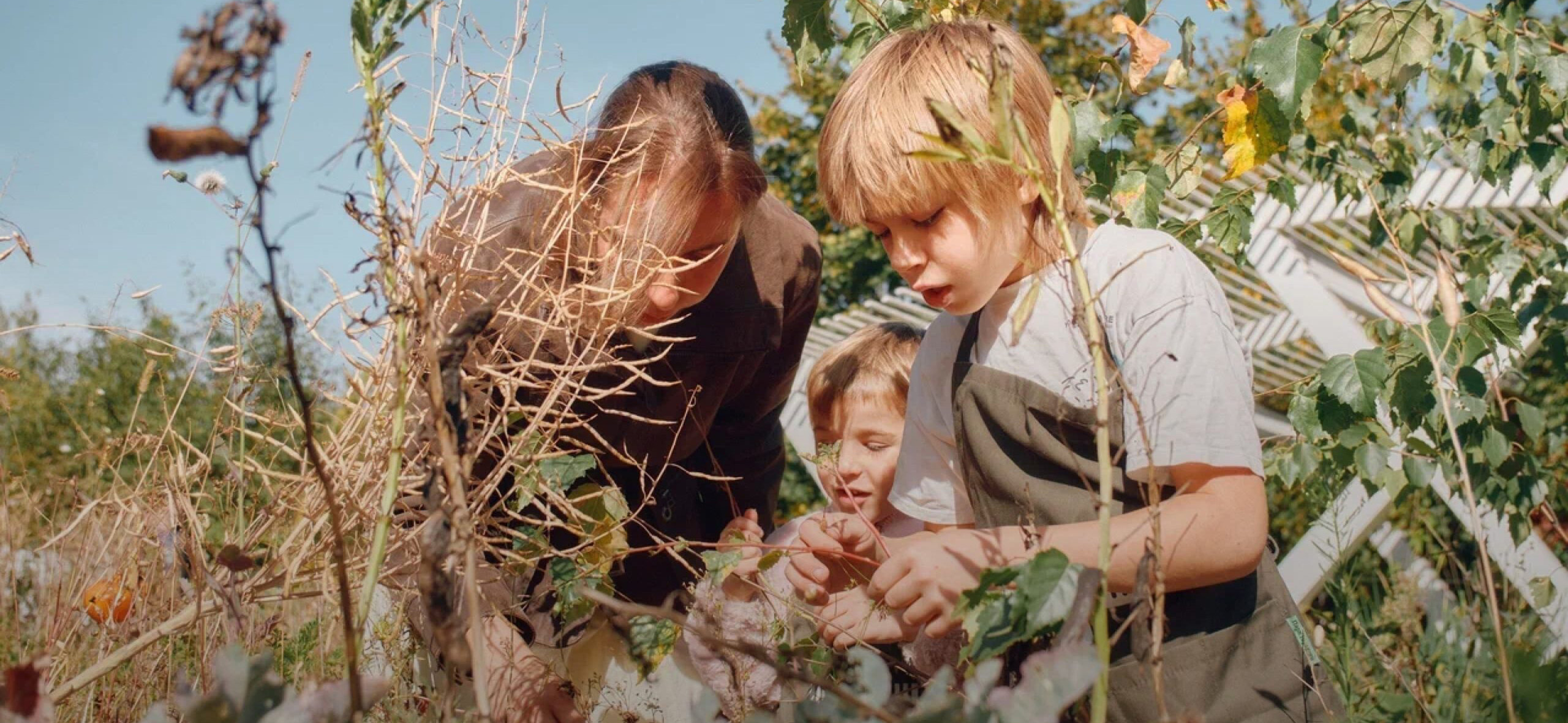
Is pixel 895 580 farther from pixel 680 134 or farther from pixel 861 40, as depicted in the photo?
pixel 861 40

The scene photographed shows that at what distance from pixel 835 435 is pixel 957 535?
1.37 metres

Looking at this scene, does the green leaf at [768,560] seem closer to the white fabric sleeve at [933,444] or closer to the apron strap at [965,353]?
the white fabric sleeve at [933,444]

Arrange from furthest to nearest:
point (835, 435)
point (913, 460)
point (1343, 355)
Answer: point (835, 435), point (1343, 355), point (913, 460)

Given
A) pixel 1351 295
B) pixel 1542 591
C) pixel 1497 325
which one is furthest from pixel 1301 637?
pixel 1351 295

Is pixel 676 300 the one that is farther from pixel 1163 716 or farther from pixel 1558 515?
pixel 1558 515

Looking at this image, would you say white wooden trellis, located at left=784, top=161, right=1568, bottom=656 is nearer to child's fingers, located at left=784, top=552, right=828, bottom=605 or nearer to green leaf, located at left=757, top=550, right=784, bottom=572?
child's fingers, located at left=784, top=552, right=828, bottom=605

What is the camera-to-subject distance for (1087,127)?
6.15 ft

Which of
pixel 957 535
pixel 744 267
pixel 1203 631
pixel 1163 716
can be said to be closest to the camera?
pixel 1163 716

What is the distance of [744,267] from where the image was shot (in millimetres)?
2438

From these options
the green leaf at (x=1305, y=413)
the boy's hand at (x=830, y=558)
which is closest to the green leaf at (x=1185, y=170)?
the green leaf at (x=1305, y=413)

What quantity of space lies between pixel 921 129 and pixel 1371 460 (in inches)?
60.0

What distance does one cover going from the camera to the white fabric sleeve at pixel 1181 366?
1.26 meters

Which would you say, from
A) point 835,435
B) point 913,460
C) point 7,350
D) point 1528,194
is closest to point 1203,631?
point 913,460

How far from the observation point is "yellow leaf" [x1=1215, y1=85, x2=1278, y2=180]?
1984 millimetres
